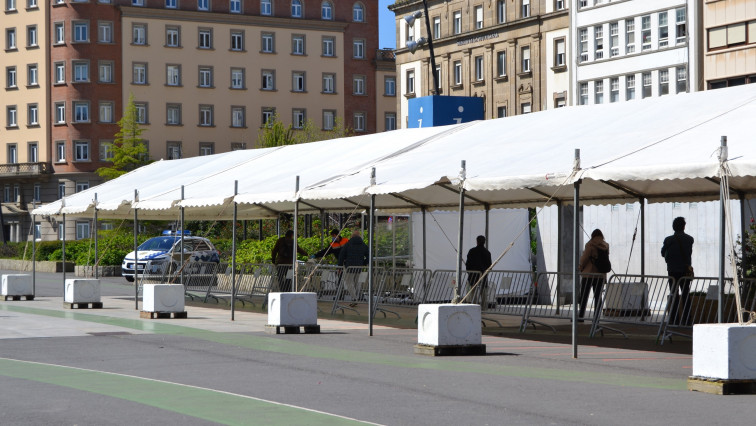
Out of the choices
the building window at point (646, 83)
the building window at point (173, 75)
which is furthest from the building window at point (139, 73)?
the building window at point (646, 83)

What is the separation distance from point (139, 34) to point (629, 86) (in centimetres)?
4099

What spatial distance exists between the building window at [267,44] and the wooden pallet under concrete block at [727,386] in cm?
8787

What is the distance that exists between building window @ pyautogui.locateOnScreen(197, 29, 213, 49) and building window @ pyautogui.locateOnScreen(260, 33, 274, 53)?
13.6 feet

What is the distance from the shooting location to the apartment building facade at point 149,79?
305 feet

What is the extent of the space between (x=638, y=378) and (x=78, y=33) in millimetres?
83099

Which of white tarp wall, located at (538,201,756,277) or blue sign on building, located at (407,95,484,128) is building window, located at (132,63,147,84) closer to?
white tarp wall, located at (538,201,756,277)

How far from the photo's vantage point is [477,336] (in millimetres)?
18000

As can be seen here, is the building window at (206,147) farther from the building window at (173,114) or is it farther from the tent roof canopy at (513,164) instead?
the tent roof canopy at (513,164)

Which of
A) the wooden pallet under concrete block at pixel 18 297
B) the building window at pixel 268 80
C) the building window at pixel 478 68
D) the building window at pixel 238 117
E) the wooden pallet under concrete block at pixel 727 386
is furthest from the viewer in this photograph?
the building window at pixel 268 80

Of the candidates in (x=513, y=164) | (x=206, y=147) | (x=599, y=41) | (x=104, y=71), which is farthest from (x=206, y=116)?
(x=513, y=164)

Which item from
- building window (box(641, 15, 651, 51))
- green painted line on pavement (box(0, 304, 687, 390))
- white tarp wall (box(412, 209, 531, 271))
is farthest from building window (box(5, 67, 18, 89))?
green painted line on pavement (box(0, 304, 687, 390))

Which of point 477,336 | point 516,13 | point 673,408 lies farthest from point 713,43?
point 673,408

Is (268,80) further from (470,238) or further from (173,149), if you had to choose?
(470,238)

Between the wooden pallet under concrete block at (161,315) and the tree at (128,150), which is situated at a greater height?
the tree at (128,150)
